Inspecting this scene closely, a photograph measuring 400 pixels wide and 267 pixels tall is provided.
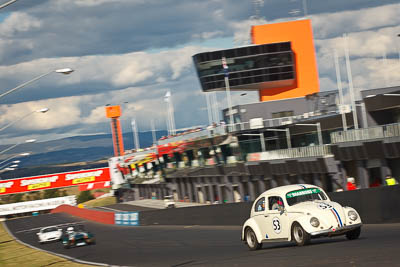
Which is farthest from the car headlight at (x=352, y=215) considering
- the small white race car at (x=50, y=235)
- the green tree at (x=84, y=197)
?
the green tree at (x=84, y=197)

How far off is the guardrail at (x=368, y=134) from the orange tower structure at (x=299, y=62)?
3637 cm

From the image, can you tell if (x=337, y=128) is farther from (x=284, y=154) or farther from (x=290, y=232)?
(x=290, y=232)

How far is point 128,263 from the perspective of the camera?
1933 centimetres

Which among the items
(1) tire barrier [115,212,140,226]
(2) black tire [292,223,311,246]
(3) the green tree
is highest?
(2) black tire [292,223,311,246]

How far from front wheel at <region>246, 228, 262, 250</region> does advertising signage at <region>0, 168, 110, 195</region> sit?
11727 cm

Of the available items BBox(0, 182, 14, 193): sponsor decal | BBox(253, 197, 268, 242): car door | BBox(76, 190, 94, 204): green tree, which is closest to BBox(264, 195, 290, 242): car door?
BBox(253, 197, 268, 242): car door

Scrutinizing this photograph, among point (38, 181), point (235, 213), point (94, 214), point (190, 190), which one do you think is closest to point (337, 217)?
point (235, 213)

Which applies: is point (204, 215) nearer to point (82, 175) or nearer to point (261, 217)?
point (261, 217)

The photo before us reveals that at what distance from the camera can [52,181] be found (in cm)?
13438

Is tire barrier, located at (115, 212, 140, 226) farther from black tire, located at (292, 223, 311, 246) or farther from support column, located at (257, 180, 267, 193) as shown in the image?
black tire, located at (292, 223, 311, 246)

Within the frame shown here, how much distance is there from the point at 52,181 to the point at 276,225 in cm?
12217

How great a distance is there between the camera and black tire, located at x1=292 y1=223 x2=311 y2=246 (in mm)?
15742

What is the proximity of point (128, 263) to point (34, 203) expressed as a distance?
316 feet

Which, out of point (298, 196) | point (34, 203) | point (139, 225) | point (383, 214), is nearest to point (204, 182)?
point (139, 225)
